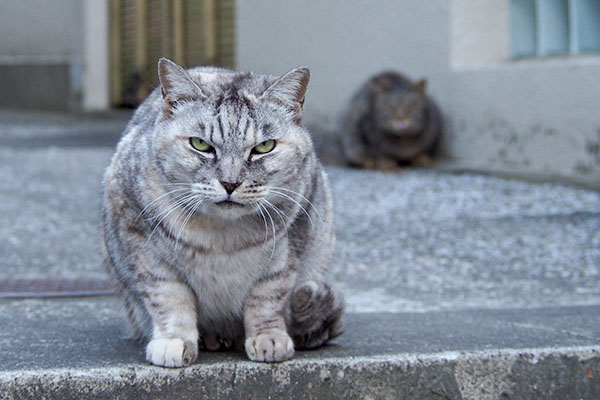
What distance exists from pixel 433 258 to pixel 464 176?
1995 mm

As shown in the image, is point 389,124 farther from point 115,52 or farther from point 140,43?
point 115,52

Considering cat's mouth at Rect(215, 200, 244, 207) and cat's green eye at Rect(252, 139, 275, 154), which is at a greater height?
cat's green eye at Rect(252, 139, 275, 154)

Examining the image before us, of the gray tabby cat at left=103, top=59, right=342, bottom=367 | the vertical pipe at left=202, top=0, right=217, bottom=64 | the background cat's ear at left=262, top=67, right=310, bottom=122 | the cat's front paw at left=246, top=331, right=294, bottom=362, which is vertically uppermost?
the vertical pipe at left=202, top=0, right=217, bottom=64

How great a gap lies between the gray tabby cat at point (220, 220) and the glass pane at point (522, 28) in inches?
155

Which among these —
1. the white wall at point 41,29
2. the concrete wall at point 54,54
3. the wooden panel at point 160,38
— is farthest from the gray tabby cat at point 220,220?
the white wall at point 41,29

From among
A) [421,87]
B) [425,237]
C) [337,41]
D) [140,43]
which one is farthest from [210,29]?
[425,237]

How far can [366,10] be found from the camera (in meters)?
7.07

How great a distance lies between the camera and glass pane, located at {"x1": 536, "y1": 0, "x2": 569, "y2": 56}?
18.7ft

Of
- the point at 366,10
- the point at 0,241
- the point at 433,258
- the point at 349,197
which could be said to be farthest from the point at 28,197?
the point at 366,10

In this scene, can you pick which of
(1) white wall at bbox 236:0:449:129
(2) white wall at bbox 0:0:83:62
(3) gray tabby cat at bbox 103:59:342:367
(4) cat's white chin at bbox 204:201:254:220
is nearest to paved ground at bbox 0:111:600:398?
(3) gray tabby cat at bbox 103:59:342:367

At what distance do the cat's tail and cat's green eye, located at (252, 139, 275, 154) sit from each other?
1.21 feet

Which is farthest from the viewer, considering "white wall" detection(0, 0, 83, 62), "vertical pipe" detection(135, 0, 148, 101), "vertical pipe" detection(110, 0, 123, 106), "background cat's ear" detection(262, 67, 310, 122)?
"white wall" detection(0, 0, 83, 62)

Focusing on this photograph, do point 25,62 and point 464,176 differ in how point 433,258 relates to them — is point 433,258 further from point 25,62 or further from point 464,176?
point 25,62

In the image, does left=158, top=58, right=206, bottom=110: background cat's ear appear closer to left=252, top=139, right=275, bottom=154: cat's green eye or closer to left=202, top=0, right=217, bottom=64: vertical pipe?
left=252, top=139, right=275, bottom=154: cat's green eye
